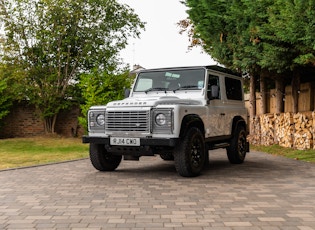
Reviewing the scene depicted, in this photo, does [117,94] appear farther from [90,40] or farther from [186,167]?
[186,167]

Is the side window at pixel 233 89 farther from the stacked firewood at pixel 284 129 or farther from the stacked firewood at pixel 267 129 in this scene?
the stacked firewood at pixel 267 129

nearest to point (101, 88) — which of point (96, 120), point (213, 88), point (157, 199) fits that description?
point (96, 120)

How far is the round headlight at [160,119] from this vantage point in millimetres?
8023

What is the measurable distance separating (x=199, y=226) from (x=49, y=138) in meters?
17.7

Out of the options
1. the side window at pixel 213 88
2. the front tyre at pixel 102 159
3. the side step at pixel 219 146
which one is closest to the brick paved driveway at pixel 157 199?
the front tyre at pixel 102 159

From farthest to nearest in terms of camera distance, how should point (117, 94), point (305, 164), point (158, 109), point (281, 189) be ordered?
point (117, 94)
point (305, 164)
point (158, 109)
point (281, 189)

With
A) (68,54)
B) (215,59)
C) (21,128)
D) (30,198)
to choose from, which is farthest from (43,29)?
(30,198)

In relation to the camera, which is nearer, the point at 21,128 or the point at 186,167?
the point at 186,167

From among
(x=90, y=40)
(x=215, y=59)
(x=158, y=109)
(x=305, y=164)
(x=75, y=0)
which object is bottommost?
(x=305, y=164)

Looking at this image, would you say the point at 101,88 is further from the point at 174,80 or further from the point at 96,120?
the point at 96,120

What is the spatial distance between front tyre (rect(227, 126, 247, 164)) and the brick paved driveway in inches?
31.2

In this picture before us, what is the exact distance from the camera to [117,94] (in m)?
19.8

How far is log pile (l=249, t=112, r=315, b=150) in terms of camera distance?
559 inches

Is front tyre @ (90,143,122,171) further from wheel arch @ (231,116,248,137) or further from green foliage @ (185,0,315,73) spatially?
green foliage @ (185,0,315,73)
